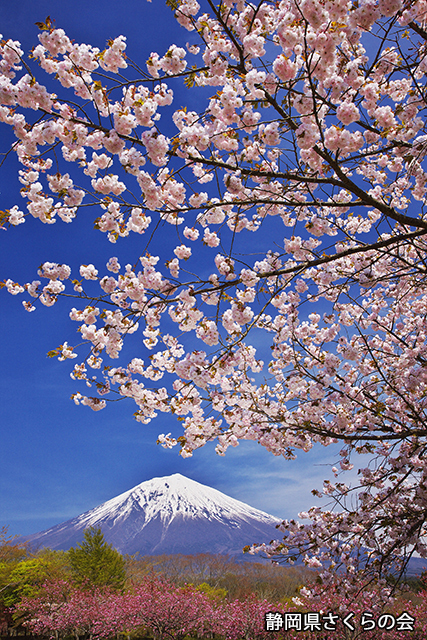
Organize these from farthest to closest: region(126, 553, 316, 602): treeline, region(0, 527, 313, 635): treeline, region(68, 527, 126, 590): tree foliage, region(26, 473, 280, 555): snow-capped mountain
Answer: region(26, 473, 280, 555): snow-capped mountain, region(126, 553, 316, 602): treeline, region(68, 527, 126, 590): tree foliage, region(0, 527, 313, 635): treeline

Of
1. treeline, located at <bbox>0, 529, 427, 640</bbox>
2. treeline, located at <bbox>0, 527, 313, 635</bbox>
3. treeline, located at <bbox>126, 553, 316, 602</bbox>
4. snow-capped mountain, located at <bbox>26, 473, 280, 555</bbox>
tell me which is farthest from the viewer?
snow-capped mountain, located at <bbox>26, 473, 280, 555</bbox>

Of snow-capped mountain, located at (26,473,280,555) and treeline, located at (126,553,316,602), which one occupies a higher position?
treeline, located at (126,553,316,602)

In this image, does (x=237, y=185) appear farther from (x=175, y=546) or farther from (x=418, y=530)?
(x=175, y=546)

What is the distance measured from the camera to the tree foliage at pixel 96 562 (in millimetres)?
19062

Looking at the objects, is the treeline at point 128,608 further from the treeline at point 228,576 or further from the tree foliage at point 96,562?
the treeline at point 228,576

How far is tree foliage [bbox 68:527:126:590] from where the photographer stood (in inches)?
750

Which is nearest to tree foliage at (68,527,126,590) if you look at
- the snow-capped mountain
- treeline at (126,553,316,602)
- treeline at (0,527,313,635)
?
treeline at (0,527,313,635)

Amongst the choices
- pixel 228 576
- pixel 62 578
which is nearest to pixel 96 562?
pixel 62 578

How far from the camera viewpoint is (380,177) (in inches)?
184

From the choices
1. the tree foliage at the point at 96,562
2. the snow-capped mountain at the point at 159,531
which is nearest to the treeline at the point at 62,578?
the tree foliage at the point at 96,562

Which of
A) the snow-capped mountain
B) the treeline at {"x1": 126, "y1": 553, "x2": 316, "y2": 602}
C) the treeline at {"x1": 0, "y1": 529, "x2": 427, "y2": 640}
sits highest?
the treeline at {"x1": 0, "y1": 529, "x2": 427, "y2": 640}

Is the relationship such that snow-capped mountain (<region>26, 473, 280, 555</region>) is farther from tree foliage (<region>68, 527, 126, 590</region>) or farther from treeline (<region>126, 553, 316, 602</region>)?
tree foliage (<region>68, 527, 126, 590</region>)

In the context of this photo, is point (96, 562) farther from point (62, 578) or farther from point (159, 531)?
point (159, 531)

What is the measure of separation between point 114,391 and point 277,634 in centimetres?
1288
